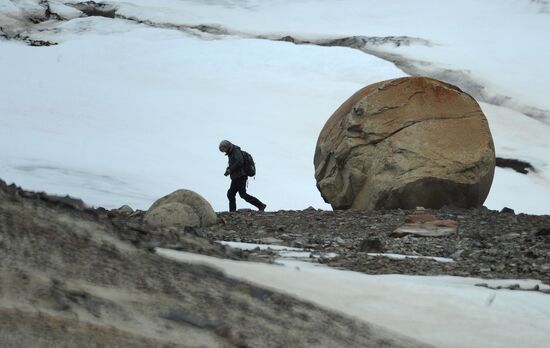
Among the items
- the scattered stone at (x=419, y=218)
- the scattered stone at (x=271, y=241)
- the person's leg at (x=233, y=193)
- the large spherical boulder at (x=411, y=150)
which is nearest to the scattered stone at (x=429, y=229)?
the scattered stone at (x=419, y=218)

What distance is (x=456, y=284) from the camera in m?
6.08

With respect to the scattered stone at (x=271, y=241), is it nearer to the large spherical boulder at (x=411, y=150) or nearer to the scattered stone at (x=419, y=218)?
the scattered stone at (x=419, y=218)

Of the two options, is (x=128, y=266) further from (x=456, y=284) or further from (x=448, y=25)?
(x=448, y=25)

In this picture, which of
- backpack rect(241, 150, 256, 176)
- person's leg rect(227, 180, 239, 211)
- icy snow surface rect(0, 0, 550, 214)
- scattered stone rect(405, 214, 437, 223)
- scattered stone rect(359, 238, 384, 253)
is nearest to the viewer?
scattered stone rect(359, 238, 384, 253)

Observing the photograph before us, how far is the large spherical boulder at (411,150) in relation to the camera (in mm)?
12133

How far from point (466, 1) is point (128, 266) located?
44.6m

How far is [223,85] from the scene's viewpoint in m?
32.4

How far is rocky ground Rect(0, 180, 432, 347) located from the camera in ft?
12.4

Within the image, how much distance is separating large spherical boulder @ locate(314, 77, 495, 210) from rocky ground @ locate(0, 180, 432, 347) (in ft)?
25.2

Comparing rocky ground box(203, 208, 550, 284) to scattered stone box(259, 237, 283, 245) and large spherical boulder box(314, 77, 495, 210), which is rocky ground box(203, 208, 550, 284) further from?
large spherical boulder box(314, 77, 495, 210)

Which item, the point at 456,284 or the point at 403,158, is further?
the point at 403,158

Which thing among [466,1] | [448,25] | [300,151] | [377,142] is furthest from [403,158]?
[466,1]

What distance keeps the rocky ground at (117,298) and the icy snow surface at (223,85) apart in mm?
12105

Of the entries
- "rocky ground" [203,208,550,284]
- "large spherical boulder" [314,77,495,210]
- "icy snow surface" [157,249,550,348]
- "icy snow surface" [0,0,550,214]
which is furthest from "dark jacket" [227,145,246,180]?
"icy snow surface" [157,249,550,348]
